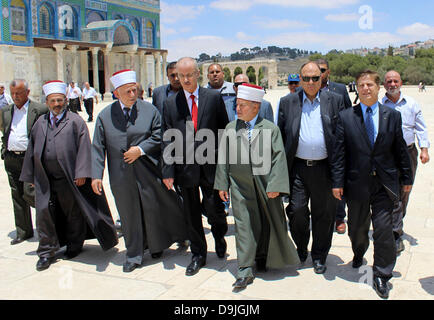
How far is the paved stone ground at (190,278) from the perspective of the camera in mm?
3746

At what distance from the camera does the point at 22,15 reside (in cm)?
2934

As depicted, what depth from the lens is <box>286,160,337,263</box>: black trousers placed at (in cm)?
418

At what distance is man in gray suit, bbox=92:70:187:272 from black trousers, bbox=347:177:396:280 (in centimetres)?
198

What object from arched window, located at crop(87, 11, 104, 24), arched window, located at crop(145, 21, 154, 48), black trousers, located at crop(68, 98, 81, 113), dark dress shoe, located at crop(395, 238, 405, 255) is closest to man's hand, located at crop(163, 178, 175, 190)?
dark dress shoe, located at crop(395, 238, 405, 255)

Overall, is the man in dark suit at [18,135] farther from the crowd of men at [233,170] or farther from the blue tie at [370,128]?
the blue tie at [370,128]

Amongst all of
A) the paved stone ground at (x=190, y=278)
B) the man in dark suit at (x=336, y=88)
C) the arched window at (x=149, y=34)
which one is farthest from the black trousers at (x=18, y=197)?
the arched window at (x=149, y=34)

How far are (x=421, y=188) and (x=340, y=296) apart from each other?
4850mm

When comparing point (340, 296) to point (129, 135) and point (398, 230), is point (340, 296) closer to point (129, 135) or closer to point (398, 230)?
point (398, 230)

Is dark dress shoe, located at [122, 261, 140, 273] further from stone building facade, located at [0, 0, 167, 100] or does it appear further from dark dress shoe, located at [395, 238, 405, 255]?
stone building facade, located at [0, 0, 167, 100]

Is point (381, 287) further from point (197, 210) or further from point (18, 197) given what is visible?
point (18, 197)

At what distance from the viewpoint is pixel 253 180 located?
403cm

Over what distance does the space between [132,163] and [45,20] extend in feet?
101

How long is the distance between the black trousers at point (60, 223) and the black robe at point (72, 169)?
0.08 m
